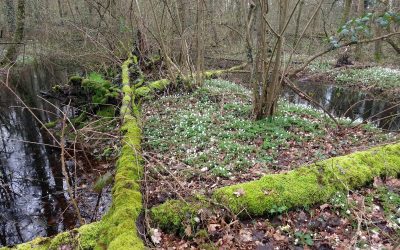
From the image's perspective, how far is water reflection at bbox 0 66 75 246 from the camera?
689 centimetres

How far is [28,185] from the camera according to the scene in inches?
340

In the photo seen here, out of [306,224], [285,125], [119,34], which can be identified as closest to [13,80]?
[119,34]

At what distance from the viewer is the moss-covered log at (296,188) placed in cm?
516

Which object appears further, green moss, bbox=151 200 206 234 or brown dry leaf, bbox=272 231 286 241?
green moss, bbox=151 200 206 234

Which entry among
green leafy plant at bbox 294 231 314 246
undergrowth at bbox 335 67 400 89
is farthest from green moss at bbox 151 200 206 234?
undergrowth at bbox 335 67 400 89

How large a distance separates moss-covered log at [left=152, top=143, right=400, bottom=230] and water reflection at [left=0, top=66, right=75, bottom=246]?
6.74 feet

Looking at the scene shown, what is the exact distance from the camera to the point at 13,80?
840 inches

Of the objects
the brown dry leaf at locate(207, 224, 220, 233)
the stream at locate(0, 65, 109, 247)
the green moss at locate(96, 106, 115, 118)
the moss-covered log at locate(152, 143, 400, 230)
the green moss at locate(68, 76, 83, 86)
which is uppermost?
the green moss at locate(68, 76, 83, 86)

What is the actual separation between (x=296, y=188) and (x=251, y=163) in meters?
1.76

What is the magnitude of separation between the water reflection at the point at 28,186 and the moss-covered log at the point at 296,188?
6.74ft

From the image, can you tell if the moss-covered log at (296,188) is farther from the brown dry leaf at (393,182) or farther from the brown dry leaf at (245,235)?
the brown dry leaf at (245,235)

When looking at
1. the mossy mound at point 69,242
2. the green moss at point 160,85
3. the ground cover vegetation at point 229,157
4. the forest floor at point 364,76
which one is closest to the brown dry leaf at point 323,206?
the ground cover vegetation at point 229,157

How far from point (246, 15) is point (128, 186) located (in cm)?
667

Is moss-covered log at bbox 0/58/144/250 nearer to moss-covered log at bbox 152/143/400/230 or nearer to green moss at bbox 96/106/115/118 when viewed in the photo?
moss-covered log at bbox 152/143/400/230
